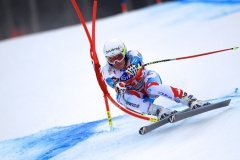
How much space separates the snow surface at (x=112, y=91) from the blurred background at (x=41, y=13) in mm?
964

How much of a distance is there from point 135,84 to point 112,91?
2.17 meters

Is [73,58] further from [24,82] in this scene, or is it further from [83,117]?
[83,117]

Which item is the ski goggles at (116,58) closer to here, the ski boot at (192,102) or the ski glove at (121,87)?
the ski glove at (121,87)

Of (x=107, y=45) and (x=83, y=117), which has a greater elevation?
(x=107, y=45)

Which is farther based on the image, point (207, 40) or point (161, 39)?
point (161, 39)

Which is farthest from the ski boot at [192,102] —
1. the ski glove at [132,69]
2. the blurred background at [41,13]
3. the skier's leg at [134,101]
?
the blurred background at [41,13]

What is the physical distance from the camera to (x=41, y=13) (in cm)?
1430

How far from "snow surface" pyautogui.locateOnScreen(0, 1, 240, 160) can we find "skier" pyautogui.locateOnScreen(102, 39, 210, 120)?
0.68 feet

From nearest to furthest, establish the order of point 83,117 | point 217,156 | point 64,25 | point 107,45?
point 217,156, point 107,45, point 83,117, point 64,25

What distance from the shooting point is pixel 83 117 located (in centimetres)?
738

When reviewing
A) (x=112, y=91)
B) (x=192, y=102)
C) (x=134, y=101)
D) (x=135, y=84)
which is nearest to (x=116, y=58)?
(x=135, y=84)

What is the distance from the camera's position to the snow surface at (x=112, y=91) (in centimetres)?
534

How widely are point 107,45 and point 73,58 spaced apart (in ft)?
15.6

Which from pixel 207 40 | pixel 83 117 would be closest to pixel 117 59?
pixel 83 117
